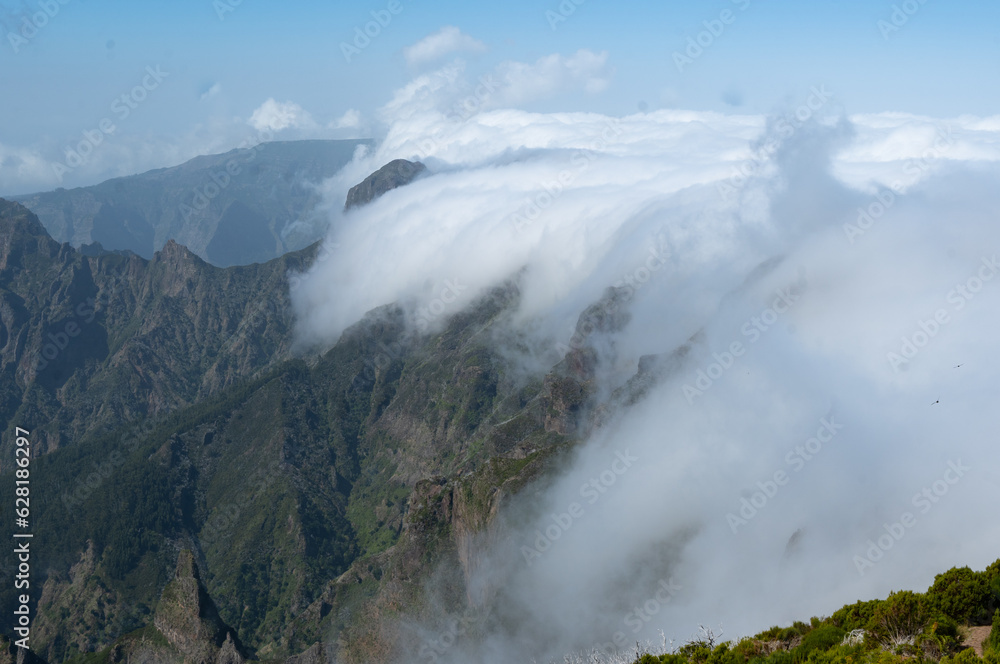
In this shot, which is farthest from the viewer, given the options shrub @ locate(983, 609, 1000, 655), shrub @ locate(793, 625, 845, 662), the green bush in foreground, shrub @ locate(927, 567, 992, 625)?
shrub @ locate(793, 625, 845, 662)

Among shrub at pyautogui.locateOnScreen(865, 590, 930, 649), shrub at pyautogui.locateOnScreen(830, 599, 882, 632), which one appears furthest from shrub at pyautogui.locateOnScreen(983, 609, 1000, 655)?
shrub at pyautogui.locateOnScreen(830, 599, 882, 632)

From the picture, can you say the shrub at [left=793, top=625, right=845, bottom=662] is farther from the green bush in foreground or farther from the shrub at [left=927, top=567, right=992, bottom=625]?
the shrub at [left=927, top=567, right=992, bottom=625]

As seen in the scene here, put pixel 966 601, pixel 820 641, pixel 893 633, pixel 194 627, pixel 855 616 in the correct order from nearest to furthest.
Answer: pixel 893 633
pixel 966 601
pixel 820 641
pixel 855 616
pixel 194 627

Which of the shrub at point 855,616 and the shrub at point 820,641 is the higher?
the shrub at point 855,616

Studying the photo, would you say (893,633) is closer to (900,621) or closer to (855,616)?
(900,621)

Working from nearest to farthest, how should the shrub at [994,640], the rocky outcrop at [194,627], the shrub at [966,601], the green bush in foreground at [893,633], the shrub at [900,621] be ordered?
the shrub at [994,640] < the green bush in foreground at [893,633] < the shrub at [900,621] < the shrub at [966,601] < the rocky outcrop at [194,627]

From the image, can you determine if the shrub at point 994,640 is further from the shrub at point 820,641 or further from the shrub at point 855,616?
the shrub at point 820,641

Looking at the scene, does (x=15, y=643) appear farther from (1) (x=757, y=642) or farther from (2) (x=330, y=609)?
(1) (x=757, y=642)

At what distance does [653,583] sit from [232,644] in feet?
243

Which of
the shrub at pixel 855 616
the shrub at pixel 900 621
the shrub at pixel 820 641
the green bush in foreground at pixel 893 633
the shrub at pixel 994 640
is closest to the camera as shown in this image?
the shrub at pixel 994 640

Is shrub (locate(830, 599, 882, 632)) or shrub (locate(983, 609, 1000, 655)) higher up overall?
shrub (locate(983, 609, 1000, 655))

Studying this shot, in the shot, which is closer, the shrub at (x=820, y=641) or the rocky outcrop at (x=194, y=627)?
the shrub at (x=820, y=641)

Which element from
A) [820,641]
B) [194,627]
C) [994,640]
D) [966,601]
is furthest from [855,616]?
[194,627]

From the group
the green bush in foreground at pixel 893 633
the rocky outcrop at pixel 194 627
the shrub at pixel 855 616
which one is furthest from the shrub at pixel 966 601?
the rocky outcrop at pixel 194 627
